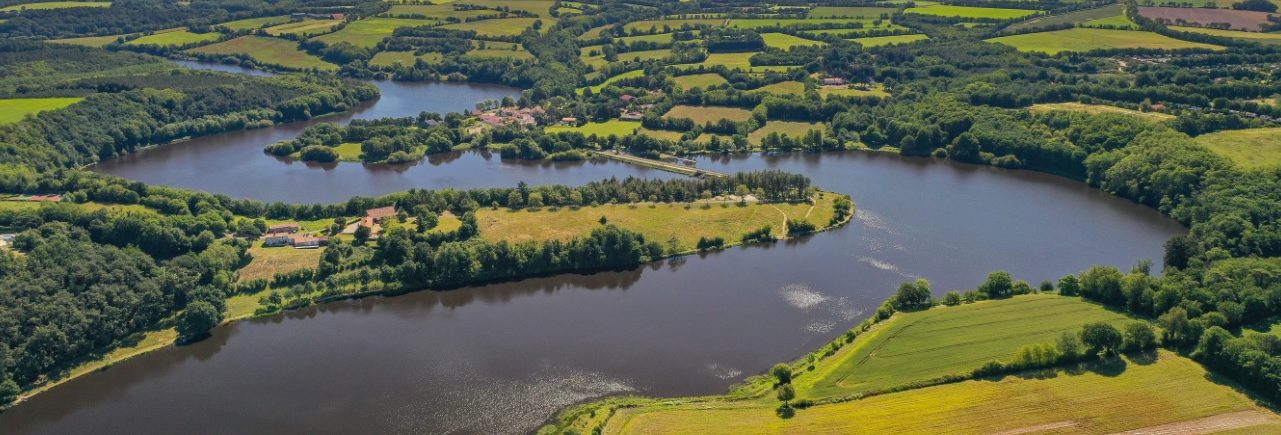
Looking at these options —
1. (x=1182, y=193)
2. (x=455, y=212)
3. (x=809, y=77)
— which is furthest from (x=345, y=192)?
(x=1182, y=193)

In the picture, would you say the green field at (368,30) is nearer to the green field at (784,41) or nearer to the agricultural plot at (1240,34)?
the green field at (784,41)

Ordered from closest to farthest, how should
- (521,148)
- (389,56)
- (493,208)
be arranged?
(493,208)
(521,148)
(389,56)

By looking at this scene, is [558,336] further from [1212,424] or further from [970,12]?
[970,12]

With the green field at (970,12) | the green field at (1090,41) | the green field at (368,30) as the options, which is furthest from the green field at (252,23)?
the green field at (1090,41)

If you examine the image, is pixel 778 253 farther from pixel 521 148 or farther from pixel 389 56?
pixel 389 56

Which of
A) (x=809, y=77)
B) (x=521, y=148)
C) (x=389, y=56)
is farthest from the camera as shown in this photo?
(x=389, y=56)

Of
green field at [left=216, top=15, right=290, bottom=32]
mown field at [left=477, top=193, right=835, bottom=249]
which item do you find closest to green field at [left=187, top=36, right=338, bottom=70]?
green field at [left=216, top=15, right=290, bottom=32]

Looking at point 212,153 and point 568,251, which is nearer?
point 568,251

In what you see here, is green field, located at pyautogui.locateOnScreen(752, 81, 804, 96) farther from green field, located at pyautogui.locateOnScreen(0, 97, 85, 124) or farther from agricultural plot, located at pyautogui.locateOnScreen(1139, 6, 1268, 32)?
green field, located at pyautogui.locateOnScreen(0, 97, 85, 124)
